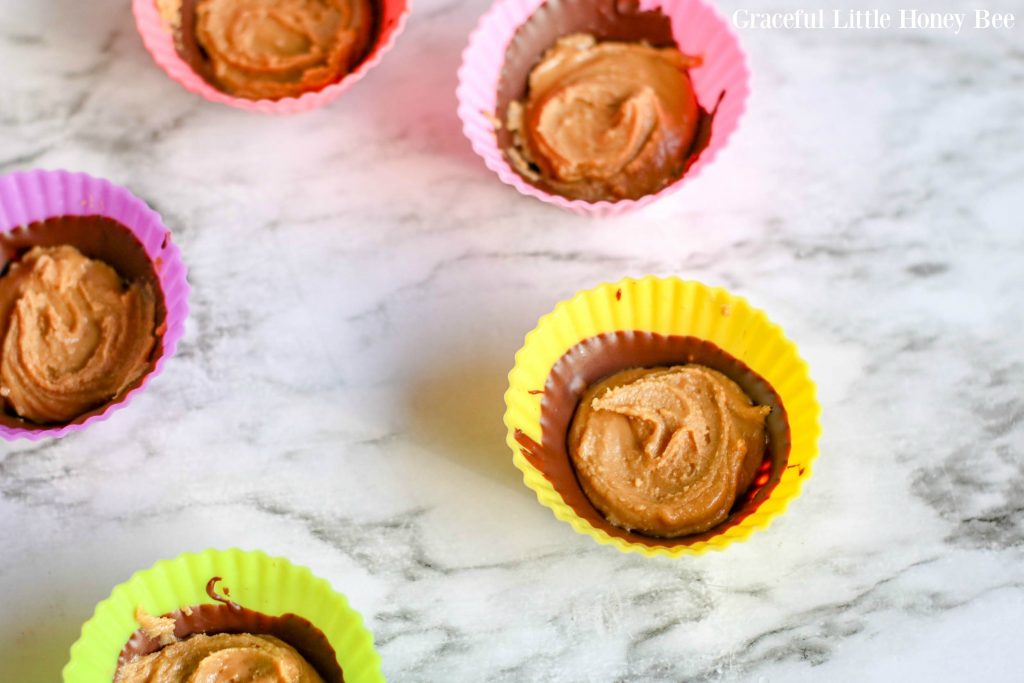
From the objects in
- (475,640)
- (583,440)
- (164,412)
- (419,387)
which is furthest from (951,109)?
(164,412)

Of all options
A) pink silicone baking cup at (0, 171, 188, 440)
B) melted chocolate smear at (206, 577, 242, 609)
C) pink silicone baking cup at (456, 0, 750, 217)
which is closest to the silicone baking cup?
melted chocolate smear at (206, 577, 242, 609)

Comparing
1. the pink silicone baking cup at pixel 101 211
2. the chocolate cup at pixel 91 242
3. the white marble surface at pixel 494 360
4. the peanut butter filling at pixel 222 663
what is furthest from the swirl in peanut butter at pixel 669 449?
the chocolate cup at pixel 91 242

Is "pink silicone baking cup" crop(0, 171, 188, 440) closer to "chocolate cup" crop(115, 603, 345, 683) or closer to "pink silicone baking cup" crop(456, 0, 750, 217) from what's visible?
"chocolate cup" crop(115, 603, 345, 683)

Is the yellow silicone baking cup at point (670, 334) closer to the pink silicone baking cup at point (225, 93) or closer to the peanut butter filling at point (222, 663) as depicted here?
the peanut butter filling at point (222, 663)

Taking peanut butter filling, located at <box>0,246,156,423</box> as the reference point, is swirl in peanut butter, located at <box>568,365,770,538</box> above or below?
below

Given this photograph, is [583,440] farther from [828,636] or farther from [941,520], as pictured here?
[941,520]
